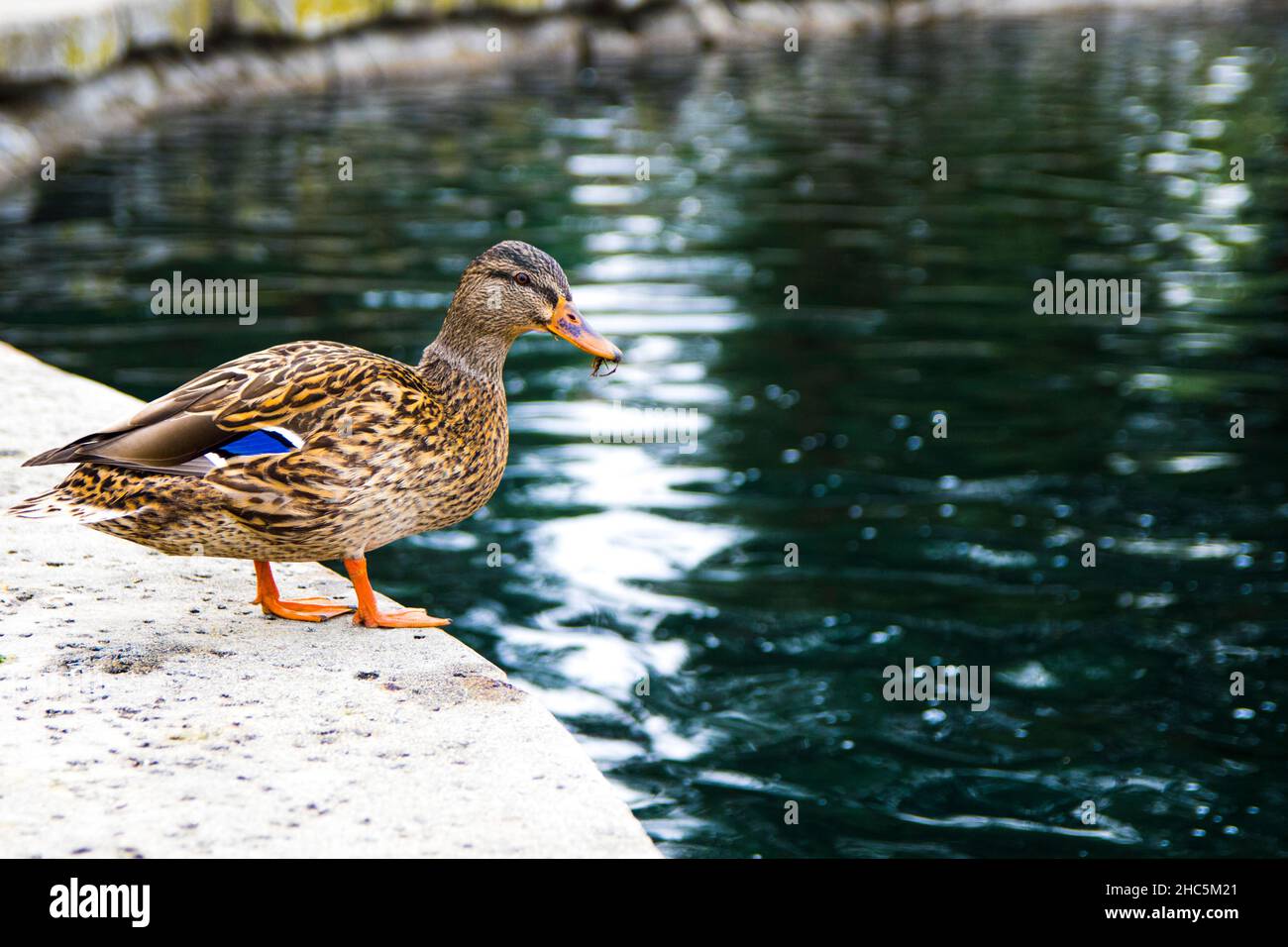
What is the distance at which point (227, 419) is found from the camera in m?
3.98

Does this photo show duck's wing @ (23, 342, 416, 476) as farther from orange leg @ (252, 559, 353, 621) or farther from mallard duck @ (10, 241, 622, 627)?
orange leg @ (252, 559, 353, 621)

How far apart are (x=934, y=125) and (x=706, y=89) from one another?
460 cm

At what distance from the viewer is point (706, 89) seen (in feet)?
75.9

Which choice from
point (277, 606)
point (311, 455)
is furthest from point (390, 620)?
point (311, 455)

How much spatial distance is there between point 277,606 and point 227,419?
65 centimetres

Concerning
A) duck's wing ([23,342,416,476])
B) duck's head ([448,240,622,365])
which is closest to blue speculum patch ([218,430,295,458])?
duck's wing ([23,342,416,476])

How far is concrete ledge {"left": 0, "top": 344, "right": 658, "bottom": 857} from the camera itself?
3.13 metres

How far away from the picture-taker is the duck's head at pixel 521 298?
437 centimetres

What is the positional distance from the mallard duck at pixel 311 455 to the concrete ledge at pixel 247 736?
0.98 feet

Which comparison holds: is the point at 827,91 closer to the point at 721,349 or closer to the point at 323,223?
the point at 323,223

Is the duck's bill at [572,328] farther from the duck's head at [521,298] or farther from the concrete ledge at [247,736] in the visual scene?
the concrete ledge at [247,736]

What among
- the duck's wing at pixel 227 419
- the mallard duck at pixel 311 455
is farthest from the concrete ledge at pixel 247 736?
the duck's wing at pixel 227 419

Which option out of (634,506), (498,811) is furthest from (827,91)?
(498,811)

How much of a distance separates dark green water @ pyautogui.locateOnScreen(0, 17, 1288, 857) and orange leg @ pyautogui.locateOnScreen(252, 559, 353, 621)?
A: 1.38 metres
